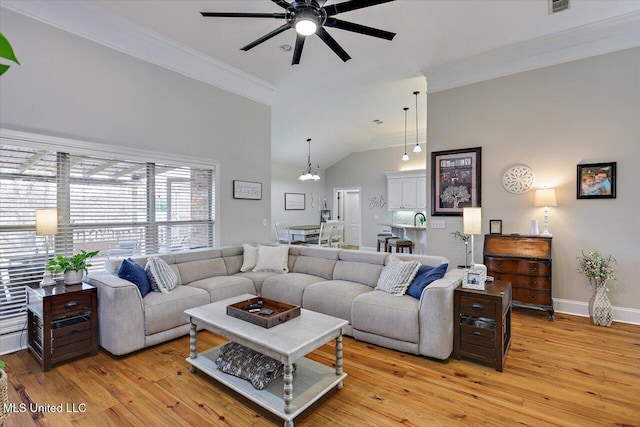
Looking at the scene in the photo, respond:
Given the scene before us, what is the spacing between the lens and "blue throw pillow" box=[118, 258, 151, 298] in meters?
3.18

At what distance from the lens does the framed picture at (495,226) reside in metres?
4.51

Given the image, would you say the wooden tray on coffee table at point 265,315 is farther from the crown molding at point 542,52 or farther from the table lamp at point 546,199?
the crown molding at point 542,52

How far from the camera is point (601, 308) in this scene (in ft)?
12.0

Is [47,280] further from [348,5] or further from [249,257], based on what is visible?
[348,5]

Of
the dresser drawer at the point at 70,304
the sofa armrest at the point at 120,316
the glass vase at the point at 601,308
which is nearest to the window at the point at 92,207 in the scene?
the dresser drawer at the point at 70,304

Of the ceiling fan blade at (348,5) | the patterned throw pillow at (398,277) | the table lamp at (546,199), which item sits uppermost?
the ceiling fan blade at (348,5)

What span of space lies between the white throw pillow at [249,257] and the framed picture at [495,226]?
3.41 meters

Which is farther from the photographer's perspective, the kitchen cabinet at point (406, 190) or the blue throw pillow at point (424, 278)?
the kitchen cabinet at point (406, 190)

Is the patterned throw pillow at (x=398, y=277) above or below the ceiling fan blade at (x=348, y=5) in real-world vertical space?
below

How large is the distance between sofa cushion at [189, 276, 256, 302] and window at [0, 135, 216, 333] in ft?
2.96

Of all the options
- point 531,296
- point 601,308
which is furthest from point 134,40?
point 601,308

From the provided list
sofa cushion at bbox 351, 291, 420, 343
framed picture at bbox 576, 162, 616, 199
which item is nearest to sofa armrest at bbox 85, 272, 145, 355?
sofa cushion at bbox 351, 291, 420, 343

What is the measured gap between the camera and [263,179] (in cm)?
551

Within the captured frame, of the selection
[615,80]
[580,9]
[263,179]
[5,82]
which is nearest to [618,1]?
[580,9]
